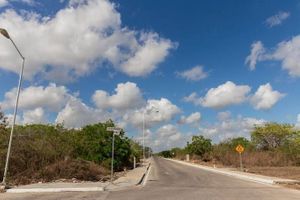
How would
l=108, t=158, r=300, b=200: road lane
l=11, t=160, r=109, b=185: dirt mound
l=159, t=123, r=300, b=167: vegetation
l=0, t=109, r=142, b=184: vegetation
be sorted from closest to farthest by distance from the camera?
1. l=108, t=158, r=300, b=200: road lane
2. l=11, t=160, r=109, b=185: dirt mound
3. l=0, t=109, r=142, b=184: vegetation
4. l=159, t=123, r=300, b=167: vegetation

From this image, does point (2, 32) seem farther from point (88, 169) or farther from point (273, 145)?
point (273, 145)

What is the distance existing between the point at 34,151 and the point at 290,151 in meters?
44.8

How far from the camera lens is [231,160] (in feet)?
199

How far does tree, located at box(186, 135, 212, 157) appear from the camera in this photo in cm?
8206

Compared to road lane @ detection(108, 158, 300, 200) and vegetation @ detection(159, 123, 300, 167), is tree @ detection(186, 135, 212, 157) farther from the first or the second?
road lane @ detection(108, 158, 300, 200)

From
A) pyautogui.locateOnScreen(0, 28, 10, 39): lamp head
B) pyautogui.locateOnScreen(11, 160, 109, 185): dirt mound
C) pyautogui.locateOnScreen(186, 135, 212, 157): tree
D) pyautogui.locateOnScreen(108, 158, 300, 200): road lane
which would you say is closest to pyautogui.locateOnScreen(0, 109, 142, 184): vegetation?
pyautogui.locateOnScreen(11, 160, 109, 185): dirt mound

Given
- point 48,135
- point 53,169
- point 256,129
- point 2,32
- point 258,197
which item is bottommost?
point 258,197

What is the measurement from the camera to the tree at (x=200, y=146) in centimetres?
8206

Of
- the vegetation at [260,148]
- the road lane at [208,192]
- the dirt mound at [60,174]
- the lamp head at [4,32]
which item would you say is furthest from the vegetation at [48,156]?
the vegetation at [260,148]

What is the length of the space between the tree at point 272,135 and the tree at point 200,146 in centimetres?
1040

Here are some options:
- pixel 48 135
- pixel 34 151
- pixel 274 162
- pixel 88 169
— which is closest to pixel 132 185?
pixel 88 169

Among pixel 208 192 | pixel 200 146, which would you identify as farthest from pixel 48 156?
pixel 200 146

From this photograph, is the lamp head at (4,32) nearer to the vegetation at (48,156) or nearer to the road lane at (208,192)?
the vegetation at (48,156)

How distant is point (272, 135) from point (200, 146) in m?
15.9
